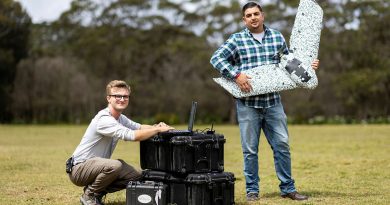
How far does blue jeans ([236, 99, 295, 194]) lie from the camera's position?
749 centimetres

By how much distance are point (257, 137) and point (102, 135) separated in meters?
1.86

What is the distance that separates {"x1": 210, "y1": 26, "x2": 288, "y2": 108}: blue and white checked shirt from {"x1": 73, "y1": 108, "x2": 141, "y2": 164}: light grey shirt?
4.19 feet

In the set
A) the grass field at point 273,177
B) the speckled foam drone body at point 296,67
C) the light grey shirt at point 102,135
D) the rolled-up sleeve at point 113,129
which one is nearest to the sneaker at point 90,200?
the light grey shirt at point 102,135

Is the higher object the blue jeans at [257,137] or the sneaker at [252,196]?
the blue jeans at [257,137]

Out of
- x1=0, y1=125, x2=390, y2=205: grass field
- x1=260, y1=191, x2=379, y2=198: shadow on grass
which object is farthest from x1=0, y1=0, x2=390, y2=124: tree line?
x1=260, y1=191, x2=379, y2=198: shadow on grass

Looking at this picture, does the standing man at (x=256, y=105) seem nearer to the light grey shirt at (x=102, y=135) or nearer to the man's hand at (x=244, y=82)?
the man's hand at (x=244, y=82)

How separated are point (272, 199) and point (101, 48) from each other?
51.6m

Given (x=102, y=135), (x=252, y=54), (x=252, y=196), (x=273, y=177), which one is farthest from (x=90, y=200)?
(x=273, y=177)

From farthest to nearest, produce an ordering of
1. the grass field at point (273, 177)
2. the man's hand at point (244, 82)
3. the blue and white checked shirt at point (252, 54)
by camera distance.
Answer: the grass field at point (273, 177) < the blue and white checked shirt at point (252, 54) < the man's hand at point (244, 82)

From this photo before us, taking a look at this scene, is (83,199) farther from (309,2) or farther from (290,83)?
(309,2)

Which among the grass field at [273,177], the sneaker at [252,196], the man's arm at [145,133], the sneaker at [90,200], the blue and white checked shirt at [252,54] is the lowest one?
the grass field at [273,177]

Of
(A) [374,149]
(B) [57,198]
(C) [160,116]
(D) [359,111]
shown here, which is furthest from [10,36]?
(B) [57,198]

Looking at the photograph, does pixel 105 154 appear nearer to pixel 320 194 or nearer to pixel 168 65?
pixel 320 194

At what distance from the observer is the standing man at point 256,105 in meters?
7.47
